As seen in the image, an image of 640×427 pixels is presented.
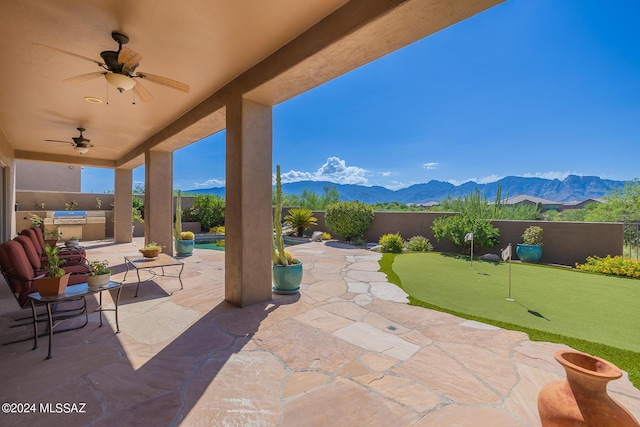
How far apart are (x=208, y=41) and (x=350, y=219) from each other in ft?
26.3

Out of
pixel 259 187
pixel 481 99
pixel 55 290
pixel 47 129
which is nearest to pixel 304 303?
pixel 259 187

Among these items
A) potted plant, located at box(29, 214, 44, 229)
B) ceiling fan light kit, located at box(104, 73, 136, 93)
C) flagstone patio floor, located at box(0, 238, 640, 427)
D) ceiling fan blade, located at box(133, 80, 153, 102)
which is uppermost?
ceiling fan blade, located at box(133, 80, 153, 102)

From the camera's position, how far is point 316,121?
5762 cm

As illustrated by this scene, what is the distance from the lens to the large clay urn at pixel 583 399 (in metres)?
1.18

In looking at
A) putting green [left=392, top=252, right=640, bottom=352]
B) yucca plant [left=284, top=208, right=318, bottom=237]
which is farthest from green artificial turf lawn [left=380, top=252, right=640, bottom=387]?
yucca plant [left=284, top=208, right=318, bottom=237]

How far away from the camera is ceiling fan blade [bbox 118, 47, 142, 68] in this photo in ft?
8.73

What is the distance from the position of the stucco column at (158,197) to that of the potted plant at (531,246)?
928 cm

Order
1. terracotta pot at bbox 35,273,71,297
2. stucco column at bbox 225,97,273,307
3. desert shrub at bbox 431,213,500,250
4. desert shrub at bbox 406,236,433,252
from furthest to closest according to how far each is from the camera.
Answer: desert shrub at bbox 406,236,433,252 < desert shrub at bbox 431,213,500,250 < stucco column at bbox 225,97,273,307 < terracotta pot at bbox 35,273,71,297

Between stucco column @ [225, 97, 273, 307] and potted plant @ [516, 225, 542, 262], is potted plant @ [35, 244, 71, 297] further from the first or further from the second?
potted plant @ [516, 225, 542, 262]

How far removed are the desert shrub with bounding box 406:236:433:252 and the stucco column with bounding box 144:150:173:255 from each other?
7.09 m

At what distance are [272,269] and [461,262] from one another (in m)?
4.70

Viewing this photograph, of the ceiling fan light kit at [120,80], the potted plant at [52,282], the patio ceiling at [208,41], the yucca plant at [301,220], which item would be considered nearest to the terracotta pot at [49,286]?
the potted plant at [52,282]

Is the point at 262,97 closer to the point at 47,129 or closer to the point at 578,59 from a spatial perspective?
the point at 47,129

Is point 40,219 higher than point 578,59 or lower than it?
Result: lower
